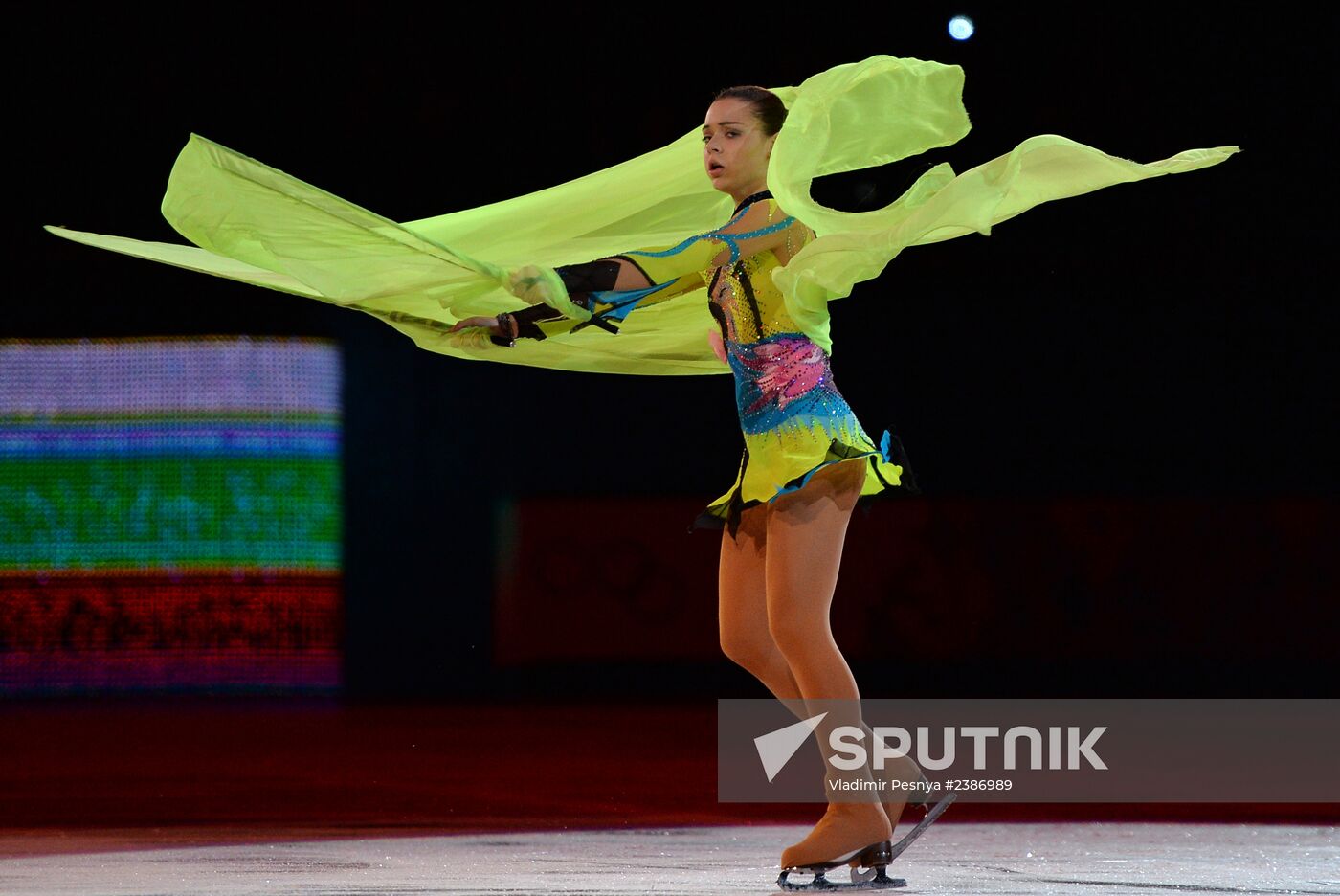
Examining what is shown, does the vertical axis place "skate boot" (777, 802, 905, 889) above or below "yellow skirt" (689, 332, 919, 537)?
below

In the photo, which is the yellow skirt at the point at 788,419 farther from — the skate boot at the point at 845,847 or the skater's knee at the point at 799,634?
the skate boot at the point at 845,847

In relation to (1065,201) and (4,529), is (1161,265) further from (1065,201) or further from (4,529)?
(4,529)

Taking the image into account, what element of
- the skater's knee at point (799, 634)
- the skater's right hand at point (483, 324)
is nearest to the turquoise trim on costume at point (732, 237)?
the skater's right hand at point (483, 324)

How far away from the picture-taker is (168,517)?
918cm

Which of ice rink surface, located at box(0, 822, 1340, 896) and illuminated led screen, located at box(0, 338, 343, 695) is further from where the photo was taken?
illuminated led screen, located at box(0, 338, 343, 695)

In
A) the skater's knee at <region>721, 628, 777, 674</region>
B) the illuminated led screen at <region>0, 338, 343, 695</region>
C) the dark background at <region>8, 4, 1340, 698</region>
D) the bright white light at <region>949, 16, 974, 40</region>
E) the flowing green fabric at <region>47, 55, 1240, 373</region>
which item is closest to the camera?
the flowing green fabric at <region>47, 55, 1240, 373</region>

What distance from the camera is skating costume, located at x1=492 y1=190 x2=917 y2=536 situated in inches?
129

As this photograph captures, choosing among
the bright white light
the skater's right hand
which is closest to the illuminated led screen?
the bright white light

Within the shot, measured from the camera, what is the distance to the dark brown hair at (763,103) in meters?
3.40

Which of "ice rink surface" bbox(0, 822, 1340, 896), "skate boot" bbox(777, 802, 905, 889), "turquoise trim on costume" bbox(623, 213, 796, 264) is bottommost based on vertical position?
"ice rink surface" bbox(0, 822, 1340, 896)

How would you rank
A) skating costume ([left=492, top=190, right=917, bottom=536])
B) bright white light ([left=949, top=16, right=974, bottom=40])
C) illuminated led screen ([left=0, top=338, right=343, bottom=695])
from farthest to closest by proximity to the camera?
illuminated led screen ([left=0, top=338, right=343, bottom=695]), bright white light ([left=949, top=16, right=974, bottom=40]), skating costume ([left=492, top=190, right=917, bottom=536])

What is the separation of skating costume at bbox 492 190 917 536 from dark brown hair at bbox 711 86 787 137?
137 mm

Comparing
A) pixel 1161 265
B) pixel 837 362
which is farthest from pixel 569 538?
pixel 1161 265

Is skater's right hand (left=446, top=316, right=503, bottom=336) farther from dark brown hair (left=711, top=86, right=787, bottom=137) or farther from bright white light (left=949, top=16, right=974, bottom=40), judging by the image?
bright white light (left=949, top=16, right=974, bottom=40)
